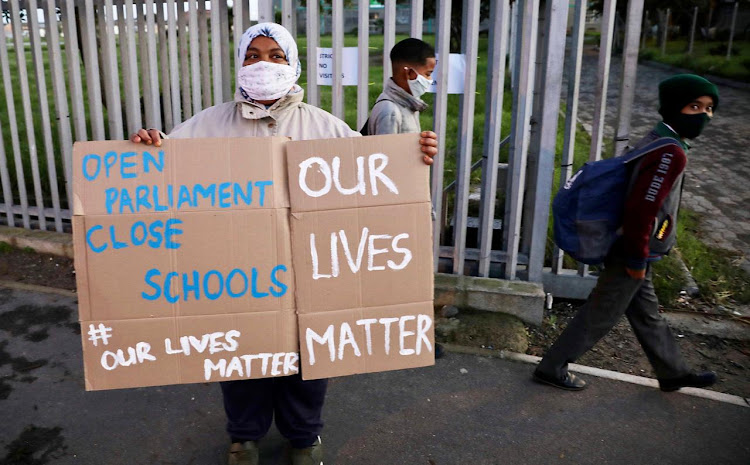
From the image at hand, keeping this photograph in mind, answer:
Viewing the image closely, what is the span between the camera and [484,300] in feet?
14.1

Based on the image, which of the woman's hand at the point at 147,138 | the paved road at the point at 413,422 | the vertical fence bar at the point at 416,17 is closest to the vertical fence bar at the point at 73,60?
the paved road at the point at 413,422

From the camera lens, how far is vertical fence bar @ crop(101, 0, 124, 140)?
488cm

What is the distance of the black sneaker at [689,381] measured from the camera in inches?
136

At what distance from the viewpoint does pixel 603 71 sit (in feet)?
13.3

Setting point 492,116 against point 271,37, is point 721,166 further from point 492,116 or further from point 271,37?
point 271,37

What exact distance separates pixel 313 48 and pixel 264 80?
1.91 meters

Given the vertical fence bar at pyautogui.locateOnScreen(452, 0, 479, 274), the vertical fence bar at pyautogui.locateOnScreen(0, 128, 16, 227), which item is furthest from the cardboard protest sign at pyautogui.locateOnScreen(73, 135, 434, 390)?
the vertical fence bar at pyautogui.locateOnScreen(0, 128, 16, 227)

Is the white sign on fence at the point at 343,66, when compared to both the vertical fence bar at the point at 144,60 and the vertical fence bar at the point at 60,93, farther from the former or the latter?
the vertical fence bar at the point at 60,93

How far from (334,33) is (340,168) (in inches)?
84.5

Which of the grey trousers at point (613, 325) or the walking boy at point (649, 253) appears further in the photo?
the grey trousers at point (613, 325)

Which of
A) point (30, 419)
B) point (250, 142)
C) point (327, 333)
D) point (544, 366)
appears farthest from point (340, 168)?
point (30, 419)

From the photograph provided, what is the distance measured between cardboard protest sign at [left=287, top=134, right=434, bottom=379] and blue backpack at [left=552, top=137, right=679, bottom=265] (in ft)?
3.63

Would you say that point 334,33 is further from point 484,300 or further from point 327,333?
point 327,333

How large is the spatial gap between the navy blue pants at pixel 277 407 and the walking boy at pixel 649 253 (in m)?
1.41
